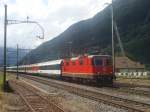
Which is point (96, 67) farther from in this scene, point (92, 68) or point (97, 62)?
point (97, 62)

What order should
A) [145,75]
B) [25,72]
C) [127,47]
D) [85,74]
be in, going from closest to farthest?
[85,74], [145,75], [25,72], [127,47]

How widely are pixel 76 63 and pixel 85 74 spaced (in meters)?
4.43

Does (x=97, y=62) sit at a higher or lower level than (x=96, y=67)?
higher

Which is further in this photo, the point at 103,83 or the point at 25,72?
the point at 25,72

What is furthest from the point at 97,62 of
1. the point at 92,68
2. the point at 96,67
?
the point at 92,68

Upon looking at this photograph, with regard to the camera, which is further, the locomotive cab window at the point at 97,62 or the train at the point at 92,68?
the locomotive cab window at the point at 97,62

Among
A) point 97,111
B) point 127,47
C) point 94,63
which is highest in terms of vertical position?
point 127,47

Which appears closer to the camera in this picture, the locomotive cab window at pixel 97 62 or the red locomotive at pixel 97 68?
the red locomotive at pixel 97 68

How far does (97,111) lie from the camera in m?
21.8

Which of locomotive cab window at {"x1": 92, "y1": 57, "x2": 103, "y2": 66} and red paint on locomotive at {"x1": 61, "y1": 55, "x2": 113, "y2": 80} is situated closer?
red paint on locomotive at {"x1": 61, "y1": 55, "x2": 113, "y2": 80}

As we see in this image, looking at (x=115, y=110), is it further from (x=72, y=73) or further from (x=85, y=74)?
(x=72, y=73)

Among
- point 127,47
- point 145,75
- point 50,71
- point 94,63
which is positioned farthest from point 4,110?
point 127,47

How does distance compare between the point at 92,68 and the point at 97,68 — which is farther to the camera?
the point at 92,68

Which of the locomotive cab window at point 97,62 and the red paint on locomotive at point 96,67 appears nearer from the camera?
the red paint on locomotive at point 96,67
